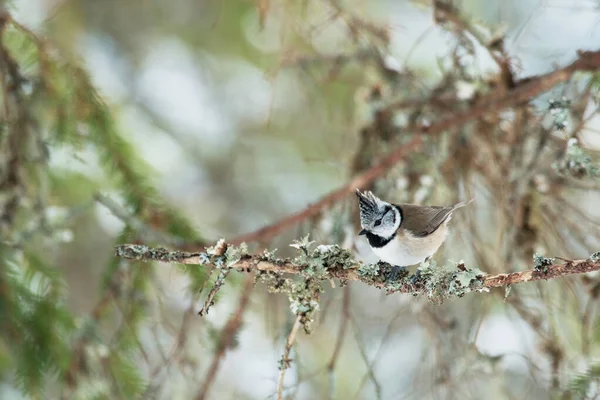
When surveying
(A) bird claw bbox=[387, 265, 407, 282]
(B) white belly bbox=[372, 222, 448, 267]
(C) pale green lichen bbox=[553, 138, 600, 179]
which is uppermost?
(C) pale green lichen bbox=[553, 138, 600, 179]

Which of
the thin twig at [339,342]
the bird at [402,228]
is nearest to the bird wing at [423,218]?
the bird at [402,228]

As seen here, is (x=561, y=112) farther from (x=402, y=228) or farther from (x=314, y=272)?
(x=314, y=272)

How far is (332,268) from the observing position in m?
1.98

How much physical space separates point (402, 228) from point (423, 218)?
110mm

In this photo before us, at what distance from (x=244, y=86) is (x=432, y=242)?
3.33m

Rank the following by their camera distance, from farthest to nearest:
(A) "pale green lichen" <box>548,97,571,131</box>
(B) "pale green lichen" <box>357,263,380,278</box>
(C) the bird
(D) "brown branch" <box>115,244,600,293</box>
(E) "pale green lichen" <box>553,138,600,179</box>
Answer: (C) the bird
(A) "pale green lichen" <box>548,97,571,131</box>
(E) "pale green lichen" <box>553,138,600,179</box>
(B) "pale green lichen" <box>357,263,380,278</box>
(D) "brown branch" <box>115,244,600,293</box>

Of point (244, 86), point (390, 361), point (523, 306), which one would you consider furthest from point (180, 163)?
point (523, 306)

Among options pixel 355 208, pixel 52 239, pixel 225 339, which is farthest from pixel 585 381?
pixel 52 239

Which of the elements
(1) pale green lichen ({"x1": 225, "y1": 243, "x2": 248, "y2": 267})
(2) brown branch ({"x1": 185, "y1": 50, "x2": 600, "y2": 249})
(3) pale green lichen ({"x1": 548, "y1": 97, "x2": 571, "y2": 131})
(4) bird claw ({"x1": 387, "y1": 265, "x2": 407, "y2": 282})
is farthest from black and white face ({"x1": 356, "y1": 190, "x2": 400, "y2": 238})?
(1) pale green lichen ({"x1": 225, "y1": 243, "x2": 248, "y2": 267})

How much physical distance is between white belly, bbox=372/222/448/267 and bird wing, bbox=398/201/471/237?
0.03m

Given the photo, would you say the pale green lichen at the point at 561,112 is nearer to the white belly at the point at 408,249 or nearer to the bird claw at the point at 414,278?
the white belly at the point at 408,249

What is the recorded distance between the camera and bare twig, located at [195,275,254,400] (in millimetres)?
2744

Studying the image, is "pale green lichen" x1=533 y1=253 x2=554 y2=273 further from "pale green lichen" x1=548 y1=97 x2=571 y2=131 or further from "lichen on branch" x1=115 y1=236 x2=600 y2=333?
"pale green lichen" x1=548 y1=97 x2=571 y2=131

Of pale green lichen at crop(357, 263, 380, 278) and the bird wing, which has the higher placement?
the bird wing
